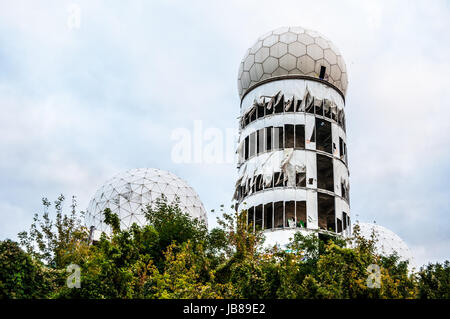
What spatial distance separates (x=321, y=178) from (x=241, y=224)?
935 centimetres

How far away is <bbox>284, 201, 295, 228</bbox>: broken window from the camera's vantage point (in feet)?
91.6

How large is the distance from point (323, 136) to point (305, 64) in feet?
15.1

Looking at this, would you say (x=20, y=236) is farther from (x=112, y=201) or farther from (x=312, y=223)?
(x=312, y=223)

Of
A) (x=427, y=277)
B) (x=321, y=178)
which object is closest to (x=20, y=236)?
(x=321, y=178)

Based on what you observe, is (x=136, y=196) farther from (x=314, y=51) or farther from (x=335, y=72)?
(x=335, y=72)

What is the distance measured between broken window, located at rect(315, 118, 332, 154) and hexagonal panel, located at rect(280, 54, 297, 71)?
3.60m

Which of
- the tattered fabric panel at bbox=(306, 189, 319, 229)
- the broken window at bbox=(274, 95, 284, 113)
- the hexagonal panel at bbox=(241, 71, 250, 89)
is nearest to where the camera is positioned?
the tattered fabric panel at bbox=(306, 189, 319, 229)

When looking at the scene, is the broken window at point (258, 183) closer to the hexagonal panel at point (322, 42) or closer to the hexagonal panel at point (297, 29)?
the hexagonal panel at point (322, 42)

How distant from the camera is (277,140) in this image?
Answer: 29.7 metres

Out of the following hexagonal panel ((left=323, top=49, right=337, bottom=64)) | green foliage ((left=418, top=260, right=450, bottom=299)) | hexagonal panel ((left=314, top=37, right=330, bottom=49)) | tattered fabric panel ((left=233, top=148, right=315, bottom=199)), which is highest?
hexagonal panel ((left=314, top=37, right=330, bottom=49))

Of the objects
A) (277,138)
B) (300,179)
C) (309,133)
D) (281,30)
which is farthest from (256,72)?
(300,179)

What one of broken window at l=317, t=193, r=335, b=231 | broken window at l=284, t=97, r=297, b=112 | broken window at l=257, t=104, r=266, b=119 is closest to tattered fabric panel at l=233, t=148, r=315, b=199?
broken window at l=317, t=193, r=335, b=231

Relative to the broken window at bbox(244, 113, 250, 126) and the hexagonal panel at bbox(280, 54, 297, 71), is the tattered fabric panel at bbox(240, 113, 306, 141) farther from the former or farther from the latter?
the hexagonal panel at bbox(280, 54, 297, 71)

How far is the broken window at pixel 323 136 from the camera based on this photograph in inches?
1195
